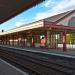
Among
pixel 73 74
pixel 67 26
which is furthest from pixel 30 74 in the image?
pixel 67 26

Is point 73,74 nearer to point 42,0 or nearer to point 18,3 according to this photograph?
point 42,0

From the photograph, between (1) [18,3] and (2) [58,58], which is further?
(2) [58,58]

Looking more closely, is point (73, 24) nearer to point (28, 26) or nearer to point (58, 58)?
point (28, 26)

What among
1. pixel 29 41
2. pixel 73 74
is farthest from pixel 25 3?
pixel 29 41

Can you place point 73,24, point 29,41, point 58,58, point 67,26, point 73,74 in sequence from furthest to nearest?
point 29,41, point 73,24, point 67,26, point 58,58, point 73,74

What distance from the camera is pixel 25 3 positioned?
12.6 m

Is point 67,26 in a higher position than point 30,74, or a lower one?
higher

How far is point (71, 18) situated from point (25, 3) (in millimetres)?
35410

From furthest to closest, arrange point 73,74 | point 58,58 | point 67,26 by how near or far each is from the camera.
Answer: point 67,26 < point 58,58 < point 73,74

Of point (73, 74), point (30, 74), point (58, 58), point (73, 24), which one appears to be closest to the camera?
point (73, 74)

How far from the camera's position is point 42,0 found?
1118cm

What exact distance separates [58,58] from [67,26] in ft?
91.1

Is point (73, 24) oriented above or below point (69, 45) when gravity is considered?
above

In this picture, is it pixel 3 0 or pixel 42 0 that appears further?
pixel 3 0
